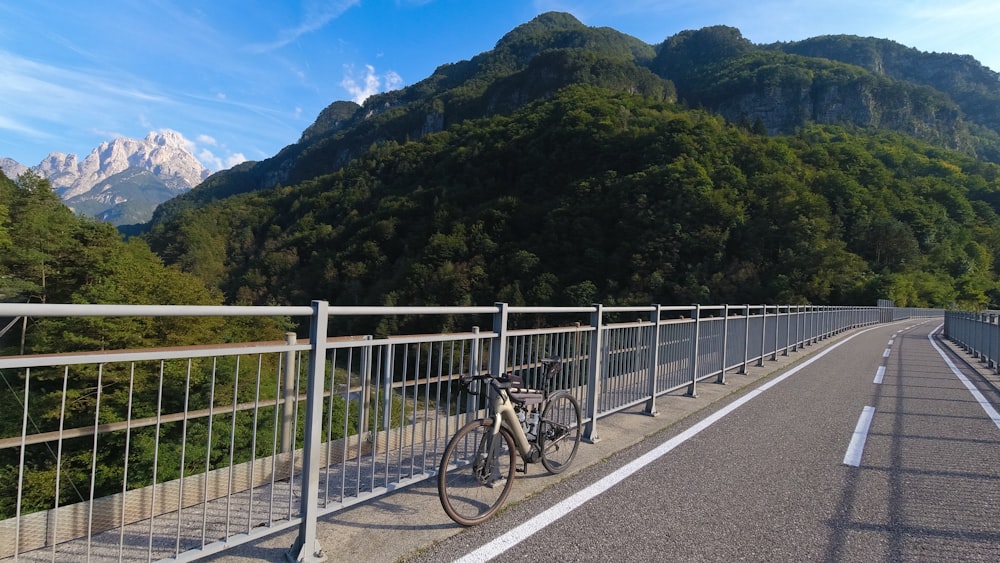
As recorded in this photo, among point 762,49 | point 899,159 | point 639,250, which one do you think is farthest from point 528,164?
point 762,49

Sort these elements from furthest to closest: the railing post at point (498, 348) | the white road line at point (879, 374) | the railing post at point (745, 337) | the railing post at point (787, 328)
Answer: the railing post at point (787, 328)
the railing post at point (745, 337)
the white road line at point (879, 374)
the railing post at point (498, 348)

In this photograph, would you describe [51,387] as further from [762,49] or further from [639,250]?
[762,49]

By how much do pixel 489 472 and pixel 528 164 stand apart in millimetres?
121301

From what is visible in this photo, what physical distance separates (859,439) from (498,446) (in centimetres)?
435

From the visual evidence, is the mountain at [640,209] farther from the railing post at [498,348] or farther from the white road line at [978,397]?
the railing post at [498,348]

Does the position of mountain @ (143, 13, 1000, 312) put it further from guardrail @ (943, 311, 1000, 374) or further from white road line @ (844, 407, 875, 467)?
white road line @ (844, 407, 875, 467)

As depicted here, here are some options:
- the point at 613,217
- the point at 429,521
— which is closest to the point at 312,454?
the point at 429,521

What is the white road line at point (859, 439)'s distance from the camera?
4.95 meters

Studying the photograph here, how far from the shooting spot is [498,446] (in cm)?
358

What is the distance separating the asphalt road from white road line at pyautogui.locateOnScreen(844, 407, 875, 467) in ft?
0.09

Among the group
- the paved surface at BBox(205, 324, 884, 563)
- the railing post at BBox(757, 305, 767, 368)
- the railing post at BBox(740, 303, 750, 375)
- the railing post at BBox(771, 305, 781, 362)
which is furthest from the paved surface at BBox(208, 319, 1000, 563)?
the railing post at BBox(771, 305, 781, 362)

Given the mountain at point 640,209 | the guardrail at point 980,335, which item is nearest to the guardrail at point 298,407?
the guardrail at point 980,335

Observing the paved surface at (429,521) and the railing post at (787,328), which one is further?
the railing post at (787,328)

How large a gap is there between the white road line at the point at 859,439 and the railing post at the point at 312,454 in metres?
4.51
